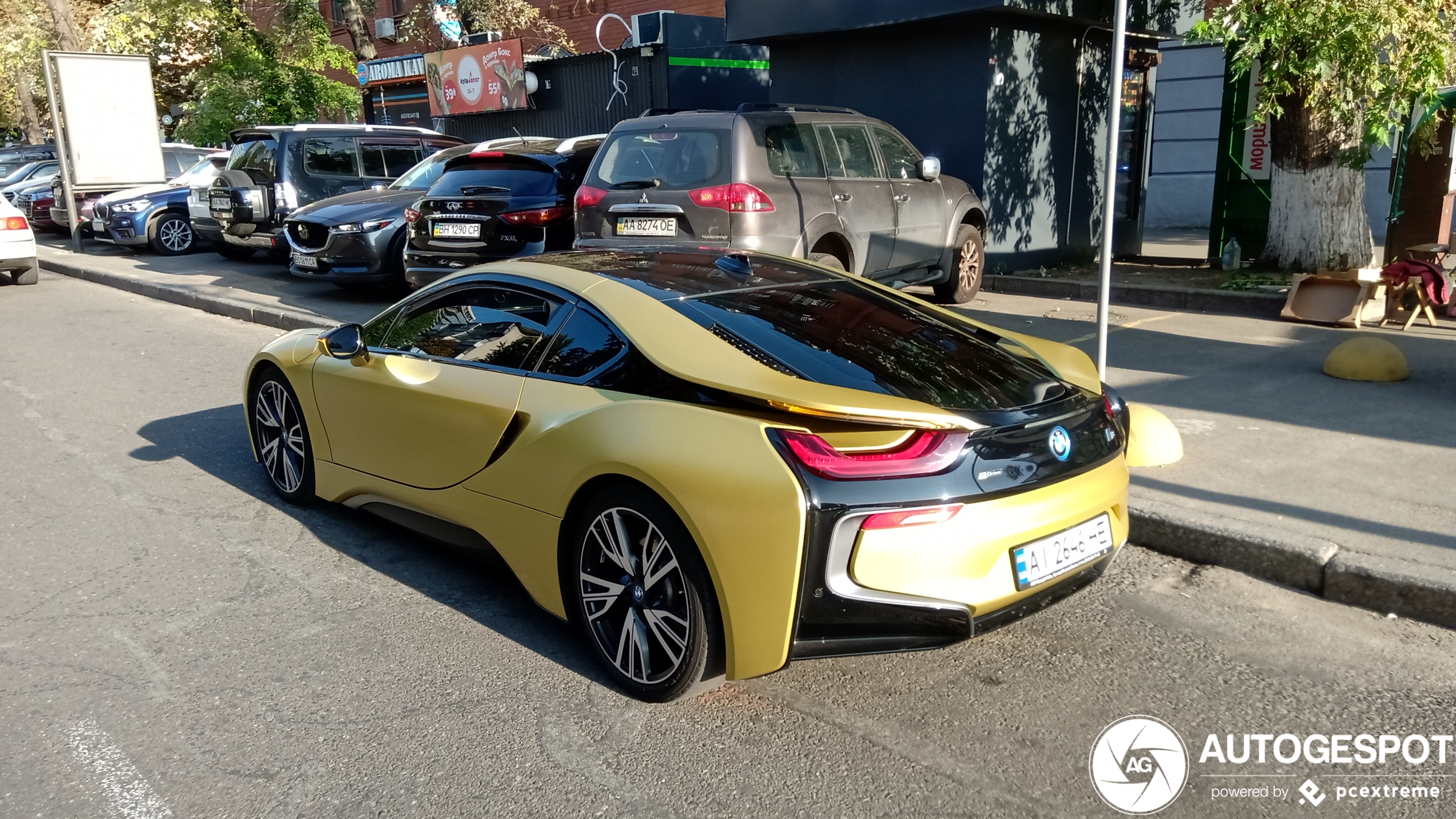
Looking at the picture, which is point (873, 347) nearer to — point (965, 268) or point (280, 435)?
point (280, 435)

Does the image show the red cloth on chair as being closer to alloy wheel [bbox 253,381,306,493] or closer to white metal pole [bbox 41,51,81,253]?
alloy wheel [bbox 253,381,306,493]

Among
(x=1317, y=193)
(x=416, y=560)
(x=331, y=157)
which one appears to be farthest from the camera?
(x=331, y=157)

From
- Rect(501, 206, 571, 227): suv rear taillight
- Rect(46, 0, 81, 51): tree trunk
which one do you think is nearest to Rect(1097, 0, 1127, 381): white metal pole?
Rect(501, 206, 571, 227): suv rear taillight

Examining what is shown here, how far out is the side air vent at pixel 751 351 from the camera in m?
3.38

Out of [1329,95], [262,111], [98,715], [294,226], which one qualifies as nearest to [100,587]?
[98,715]

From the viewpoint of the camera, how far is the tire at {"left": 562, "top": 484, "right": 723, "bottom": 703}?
10.8 feet

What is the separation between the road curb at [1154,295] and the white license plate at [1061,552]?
706 centimetres

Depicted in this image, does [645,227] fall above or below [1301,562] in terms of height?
above

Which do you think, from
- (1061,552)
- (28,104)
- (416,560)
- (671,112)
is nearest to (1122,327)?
(671,112)

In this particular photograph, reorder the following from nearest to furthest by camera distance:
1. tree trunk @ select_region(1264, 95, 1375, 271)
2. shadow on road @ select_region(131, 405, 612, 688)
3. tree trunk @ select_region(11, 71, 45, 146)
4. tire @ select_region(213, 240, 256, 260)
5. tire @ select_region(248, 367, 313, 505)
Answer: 1. shadow on road @ select_region(131, 405, 612, 688)
2. tire @ select_region(248, 367, 313, 505)
3. tree trunk @ select_region(1264, 95, 1375, 271)
4. tire @ select_region(213, 240, 256, 260)
5. tree trunk @ select_region(11, 71, 45, 146)

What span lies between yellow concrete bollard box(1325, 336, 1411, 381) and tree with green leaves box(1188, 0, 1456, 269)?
288 centimetres

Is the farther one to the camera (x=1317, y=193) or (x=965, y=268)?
(x=965, y=268)

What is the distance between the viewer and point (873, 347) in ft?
12.1

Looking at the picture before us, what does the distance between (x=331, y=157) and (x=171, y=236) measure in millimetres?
5438
